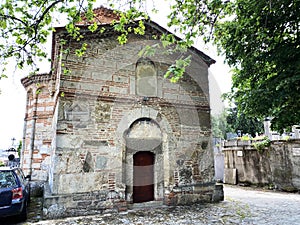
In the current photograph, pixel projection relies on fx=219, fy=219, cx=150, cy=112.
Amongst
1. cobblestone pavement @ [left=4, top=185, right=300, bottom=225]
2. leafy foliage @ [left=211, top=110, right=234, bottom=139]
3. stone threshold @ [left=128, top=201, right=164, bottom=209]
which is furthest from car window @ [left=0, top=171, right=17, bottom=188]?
leafy foliage @ [left=211, top=110, right=234, bottom=139]

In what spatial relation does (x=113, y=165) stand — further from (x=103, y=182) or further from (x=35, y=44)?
(x=35, y=44)

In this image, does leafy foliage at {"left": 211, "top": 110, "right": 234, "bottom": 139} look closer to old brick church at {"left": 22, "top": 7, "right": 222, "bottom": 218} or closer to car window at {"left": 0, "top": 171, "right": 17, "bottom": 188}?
old brick church at {"left": 22, "top": 7, "right": 222, "bottom": 218}

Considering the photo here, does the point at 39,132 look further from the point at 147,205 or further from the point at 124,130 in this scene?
the point at 147,205

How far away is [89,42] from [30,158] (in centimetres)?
535

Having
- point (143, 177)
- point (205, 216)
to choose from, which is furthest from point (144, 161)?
point (205, 216)

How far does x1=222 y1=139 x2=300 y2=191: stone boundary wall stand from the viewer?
9.32 metres

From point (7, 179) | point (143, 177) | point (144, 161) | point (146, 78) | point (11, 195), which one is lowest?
point (11, 195)

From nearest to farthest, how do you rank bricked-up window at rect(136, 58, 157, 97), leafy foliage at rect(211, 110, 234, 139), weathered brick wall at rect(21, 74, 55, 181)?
bricked-up window at rect(136, 58, 157, 97)
weathered brick wall at rect(21, 74, 55, 181)
leafy foliage at rect(211, 110, 234, 139)

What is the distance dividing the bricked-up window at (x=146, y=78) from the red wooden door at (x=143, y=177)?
6.44 feet

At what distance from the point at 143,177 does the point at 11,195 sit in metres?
3.42

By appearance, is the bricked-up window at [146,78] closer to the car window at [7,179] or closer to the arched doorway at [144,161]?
the arched doorway at [144,161]

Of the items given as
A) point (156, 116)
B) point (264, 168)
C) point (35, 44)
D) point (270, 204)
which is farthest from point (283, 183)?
point (35, 44)

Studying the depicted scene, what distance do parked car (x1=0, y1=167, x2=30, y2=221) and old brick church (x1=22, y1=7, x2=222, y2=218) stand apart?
21.5 inches

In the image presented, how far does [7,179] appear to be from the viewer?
5.21m
